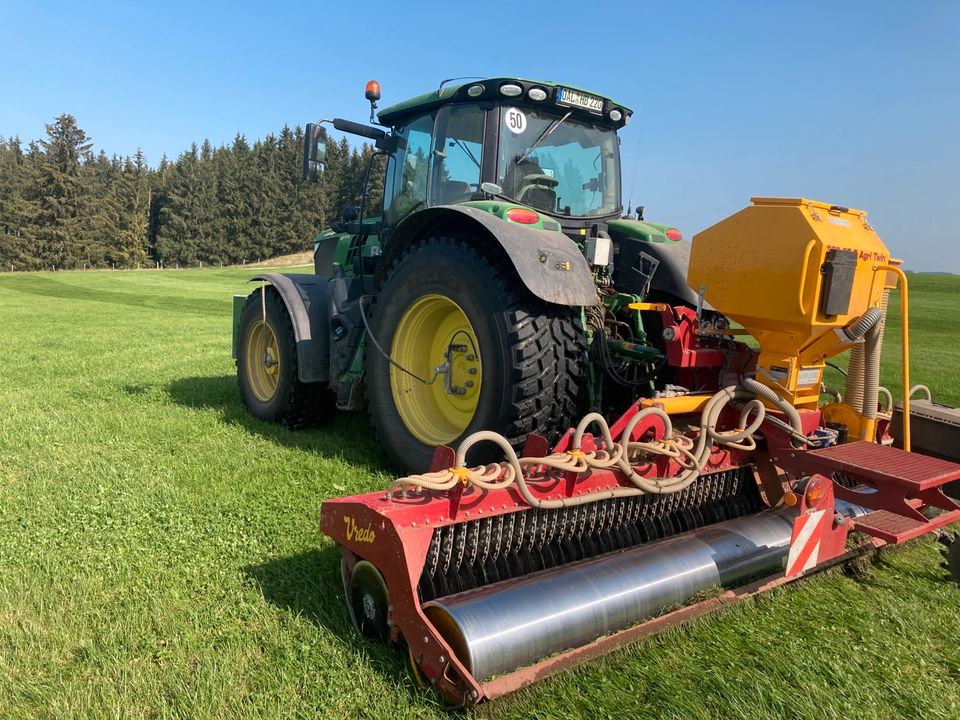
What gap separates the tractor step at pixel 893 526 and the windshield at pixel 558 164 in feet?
8.61

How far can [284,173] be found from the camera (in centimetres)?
6275

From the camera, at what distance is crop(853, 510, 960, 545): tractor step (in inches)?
107

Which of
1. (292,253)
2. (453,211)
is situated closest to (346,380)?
(453,211)

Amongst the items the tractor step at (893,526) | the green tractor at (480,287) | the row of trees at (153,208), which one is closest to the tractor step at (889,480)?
the tractor step at (893,526)

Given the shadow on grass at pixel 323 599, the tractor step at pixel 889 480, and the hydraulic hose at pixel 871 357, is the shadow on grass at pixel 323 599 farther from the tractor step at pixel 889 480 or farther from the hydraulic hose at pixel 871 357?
the hydraulic hose at pixel 871 357

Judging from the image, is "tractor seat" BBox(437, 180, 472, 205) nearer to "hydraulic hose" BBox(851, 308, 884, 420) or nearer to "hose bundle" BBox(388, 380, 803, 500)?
"hose bundle" BBox(388, 380, 803, 500)

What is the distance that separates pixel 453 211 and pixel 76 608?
8.34ft

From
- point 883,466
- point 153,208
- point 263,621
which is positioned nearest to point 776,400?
point 883,466

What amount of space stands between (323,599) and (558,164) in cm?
323

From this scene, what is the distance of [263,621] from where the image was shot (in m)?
2.46

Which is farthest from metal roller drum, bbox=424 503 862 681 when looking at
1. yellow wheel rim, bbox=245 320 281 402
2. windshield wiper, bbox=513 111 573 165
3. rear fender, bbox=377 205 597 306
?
yellow wheel rim, bbox=245 320 281 402

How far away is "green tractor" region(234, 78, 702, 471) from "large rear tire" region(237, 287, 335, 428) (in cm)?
2

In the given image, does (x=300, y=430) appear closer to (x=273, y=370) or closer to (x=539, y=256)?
(x=273, y=370)

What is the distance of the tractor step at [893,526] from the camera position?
273 cm
